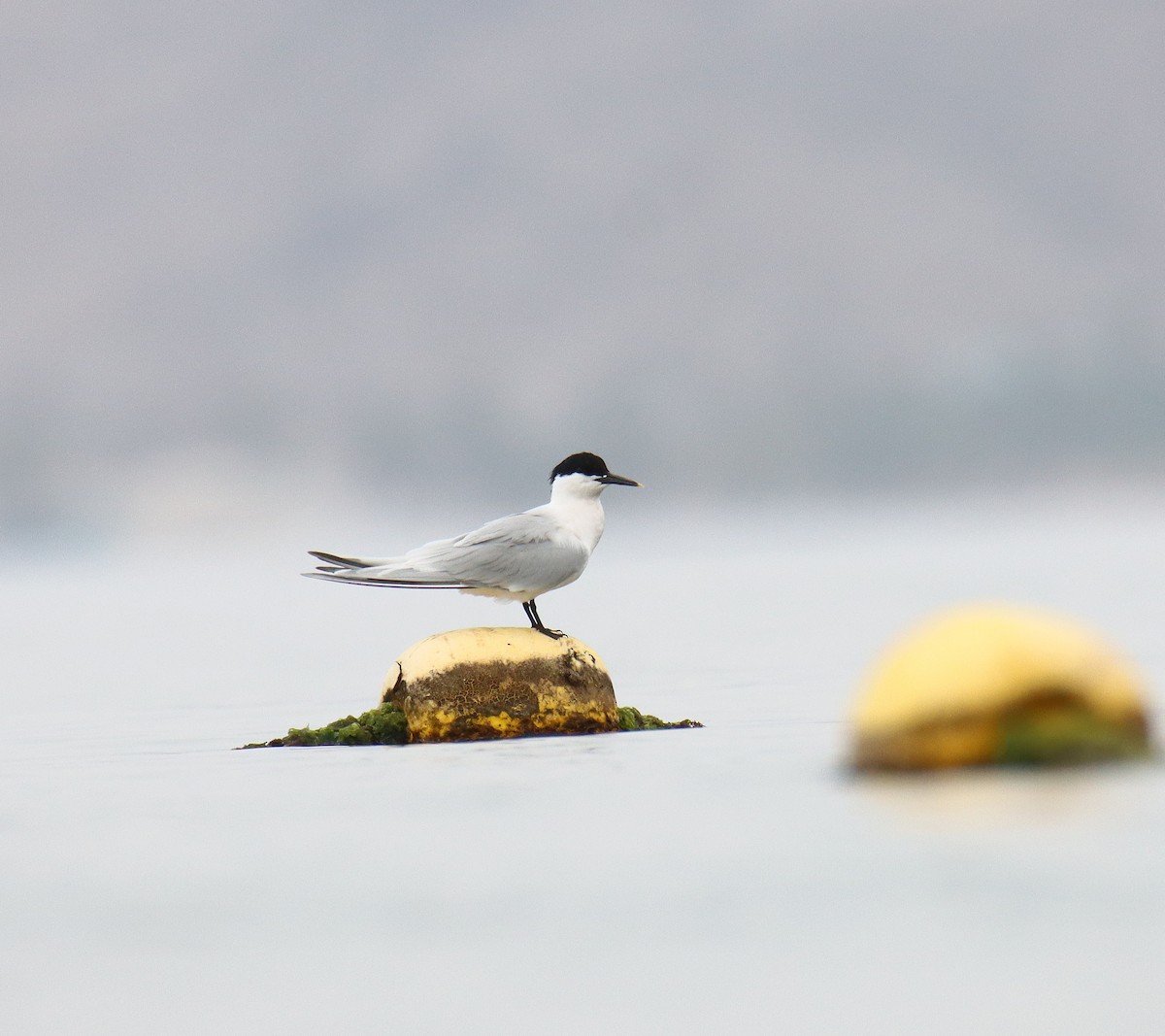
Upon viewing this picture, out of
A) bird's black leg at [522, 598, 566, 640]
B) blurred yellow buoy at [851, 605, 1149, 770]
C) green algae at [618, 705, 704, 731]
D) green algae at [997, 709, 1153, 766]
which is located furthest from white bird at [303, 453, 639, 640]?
green algae at [997, 709, 1153, 766]

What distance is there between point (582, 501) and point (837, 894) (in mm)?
6312

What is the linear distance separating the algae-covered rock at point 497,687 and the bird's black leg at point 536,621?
0.06m

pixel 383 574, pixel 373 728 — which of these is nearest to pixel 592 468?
pixel 383 574

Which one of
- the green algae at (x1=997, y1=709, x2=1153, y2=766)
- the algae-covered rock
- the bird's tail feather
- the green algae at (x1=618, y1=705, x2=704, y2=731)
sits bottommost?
the green algae at (x1=997, y1=709, x2=1153, y2=766)

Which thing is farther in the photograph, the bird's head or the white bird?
the bird's head

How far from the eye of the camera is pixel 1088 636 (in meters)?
8.25

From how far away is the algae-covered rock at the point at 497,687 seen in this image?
11.2m

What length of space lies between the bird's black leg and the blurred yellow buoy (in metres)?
3.77

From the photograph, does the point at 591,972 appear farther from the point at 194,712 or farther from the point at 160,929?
the point at 194,712

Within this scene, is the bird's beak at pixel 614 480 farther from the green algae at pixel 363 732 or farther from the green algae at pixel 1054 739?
the green algae at pixel 1054 739

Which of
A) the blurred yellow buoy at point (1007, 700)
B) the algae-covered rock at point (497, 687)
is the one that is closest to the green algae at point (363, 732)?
the algae-covered rock at point (497, 687)

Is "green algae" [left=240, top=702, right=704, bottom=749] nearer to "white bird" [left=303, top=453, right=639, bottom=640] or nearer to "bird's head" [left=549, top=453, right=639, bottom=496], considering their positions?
"white bird" [left=303, top=453, right=639, bottom=640]

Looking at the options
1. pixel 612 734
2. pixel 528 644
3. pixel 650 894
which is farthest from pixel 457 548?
pixel 650 894

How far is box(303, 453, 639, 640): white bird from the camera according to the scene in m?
11.6
